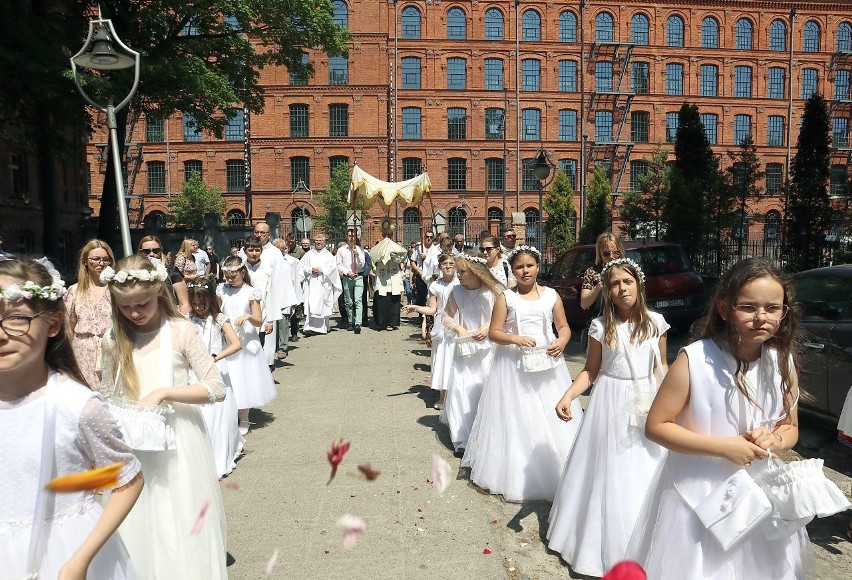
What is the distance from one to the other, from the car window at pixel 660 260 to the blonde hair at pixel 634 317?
8.42 metres

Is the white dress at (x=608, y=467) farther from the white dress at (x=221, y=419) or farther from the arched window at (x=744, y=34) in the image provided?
the arched window at (x=744, y=34)

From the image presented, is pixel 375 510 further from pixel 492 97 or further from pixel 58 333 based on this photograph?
pixel 492 97

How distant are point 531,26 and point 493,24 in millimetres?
2653

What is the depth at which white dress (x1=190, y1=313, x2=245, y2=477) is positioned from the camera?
5504 millimetres

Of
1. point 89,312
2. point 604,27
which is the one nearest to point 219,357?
point 89,312

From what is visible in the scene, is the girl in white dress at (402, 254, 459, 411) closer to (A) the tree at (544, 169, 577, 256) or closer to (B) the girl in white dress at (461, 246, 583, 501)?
(B) the girl in white dress at (461, 246, 583, 501)

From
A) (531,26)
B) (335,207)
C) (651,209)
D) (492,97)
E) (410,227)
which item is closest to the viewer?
(651,209)

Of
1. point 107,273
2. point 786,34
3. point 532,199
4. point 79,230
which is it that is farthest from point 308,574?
point 786,34

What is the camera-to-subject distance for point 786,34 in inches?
1810

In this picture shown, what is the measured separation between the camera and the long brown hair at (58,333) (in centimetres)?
204

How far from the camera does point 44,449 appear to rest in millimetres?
1940

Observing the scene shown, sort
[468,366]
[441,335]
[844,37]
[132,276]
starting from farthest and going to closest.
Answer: [844,37] → [441,335] → [468,366] → [132,276]

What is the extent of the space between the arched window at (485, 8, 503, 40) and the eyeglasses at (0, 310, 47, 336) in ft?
150

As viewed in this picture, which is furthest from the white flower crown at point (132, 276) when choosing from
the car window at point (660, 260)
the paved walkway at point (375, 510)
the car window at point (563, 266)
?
the car window at point (563, 266)
